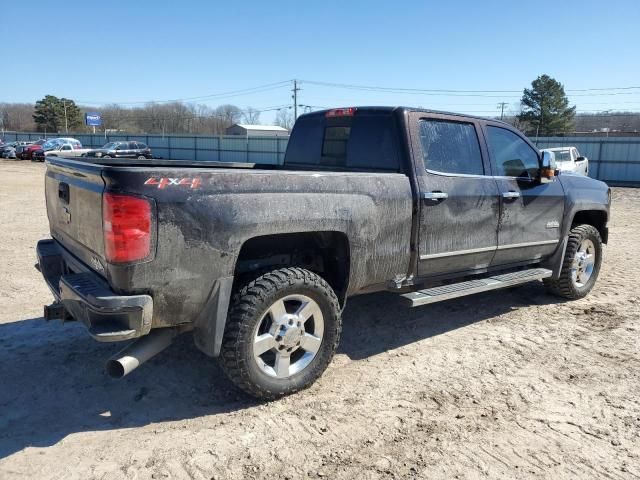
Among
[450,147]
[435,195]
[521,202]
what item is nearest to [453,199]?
[435,195]

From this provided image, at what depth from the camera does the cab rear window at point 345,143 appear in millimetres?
4410

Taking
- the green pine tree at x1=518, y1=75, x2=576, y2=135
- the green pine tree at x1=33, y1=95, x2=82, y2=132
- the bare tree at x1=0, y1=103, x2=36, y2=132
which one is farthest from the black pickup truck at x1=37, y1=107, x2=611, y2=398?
the bare tree at x1=0, y1=103, x2=36, y2=132

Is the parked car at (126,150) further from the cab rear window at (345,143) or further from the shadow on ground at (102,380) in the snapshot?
the shadow on ground at (102,380)

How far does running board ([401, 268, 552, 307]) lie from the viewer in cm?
428

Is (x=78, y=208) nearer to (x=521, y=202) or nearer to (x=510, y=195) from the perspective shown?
(x=510, y=195)

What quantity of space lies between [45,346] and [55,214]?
45.2 inches

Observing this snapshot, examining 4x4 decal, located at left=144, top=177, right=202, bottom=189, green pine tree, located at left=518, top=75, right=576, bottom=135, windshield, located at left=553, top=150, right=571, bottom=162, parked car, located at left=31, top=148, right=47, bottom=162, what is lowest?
parked car, located at left=31, top=148, right=47, bottom=162

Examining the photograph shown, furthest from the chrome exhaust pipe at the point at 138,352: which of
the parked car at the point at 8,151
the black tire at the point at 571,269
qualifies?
the parked car at the point at 8,151

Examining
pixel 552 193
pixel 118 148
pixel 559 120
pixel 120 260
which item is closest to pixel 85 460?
pixel 120 260

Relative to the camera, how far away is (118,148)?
33.7m

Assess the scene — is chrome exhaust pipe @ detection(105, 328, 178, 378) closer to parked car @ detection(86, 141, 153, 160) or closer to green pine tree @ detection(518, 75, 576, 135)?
parked car @ detection(86, 141, 153, 160)

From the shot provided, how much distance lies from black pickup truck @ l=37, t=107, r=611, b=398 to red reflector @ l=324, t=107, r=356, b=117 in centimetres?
2

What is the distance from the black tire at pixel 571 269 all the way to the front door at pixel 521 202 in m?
0.33

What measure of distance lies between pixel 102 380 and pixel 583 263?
17.1 ft
